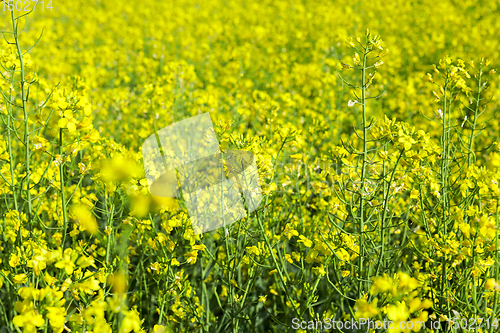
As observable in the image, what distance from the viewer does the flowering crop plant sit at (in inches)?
68.5

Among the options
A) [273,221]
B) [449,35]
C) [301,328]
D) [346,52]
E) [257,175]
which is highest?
[449,35]

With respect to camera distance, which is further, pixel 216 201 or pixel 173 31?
pixel 173 31

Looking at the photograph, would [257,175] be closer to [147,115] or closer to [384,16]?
[147,115]

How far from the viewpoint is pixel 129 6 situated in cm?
1163

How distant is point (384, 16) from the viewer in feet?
32.1

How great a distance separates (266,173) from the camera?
199 centimetres

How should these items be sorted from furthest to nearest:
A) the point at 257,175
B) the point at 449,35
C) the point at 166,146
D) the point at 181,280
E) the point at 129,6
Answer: the point at 129,6, the point at 449,35, the point at 166,146, the point at 181,280, the point at 257,175

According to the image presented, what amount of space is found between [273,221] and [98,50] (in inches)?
246

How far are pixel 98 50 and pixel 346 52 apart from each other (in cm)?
462

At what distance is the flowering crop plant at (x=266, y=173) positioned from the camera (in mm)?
1739

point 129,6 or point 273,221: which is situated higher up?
point 129,6

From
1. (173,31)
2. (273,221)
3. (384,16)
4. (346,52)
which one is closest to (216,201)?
(273,221)

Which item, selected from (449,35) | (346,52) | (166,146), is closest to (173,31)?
(346,52)

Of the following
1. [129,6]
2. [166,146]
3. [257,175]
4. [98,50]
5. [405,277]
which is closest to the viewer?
[405,277]
